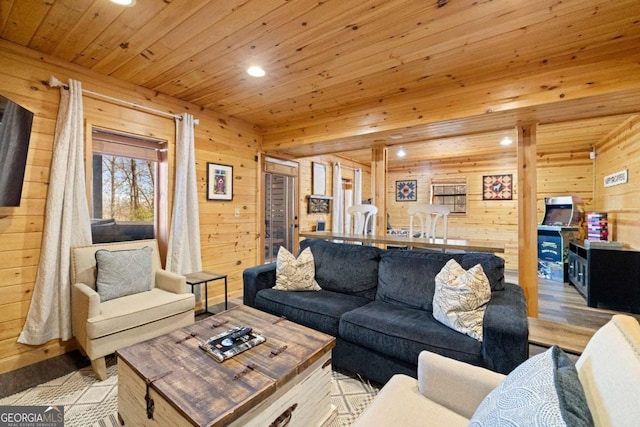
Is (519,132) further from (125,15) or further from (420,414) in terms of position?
(125,15)

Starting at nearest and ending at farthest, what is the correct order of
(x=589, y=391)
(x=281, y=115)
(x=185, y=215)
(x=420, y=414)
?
(x=589, y=391), (x=420, y=414), (x=185, y=215), (x=281, y=115)

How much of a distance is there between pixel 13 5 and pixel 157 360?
2.42 m

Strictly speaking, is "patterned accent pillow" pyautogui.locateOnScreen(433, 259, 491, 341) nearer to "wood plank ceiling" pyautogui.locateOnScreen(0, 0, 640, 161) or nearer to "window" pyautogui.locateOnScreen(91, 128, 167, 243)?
"wood plank ceiling" pyautogui.locateOnScreen(0, 0, 640, 161)

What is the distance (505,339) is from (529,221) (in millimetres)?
1839

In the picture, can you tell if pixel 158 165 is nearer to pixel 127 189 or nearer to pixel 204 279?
pixel 127 189

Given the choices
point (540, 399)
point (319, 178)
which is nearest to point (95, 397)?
point (540, 399)

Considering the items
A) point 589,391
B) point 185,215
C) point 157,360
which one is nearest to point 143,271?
point 185,215

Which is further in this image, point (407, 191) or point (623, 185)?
point (407, 191)

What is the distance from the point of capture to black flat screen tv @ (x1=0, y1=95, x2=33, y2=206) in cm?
203

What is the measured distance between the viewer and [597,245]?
142 inches

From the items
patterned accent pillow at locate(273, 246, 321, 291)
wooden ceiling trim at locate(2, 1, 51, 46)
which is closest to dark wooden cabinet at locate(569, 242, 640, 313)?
patterned accent pillow at locate(273, 246, 321, 291)

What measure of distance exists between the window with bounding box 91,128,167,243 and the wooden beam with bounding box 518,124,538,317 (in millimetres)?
3967

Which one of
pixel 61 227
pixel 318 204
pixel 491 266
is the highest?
pixel 318 204

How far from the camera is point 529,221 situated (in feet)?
9.68
